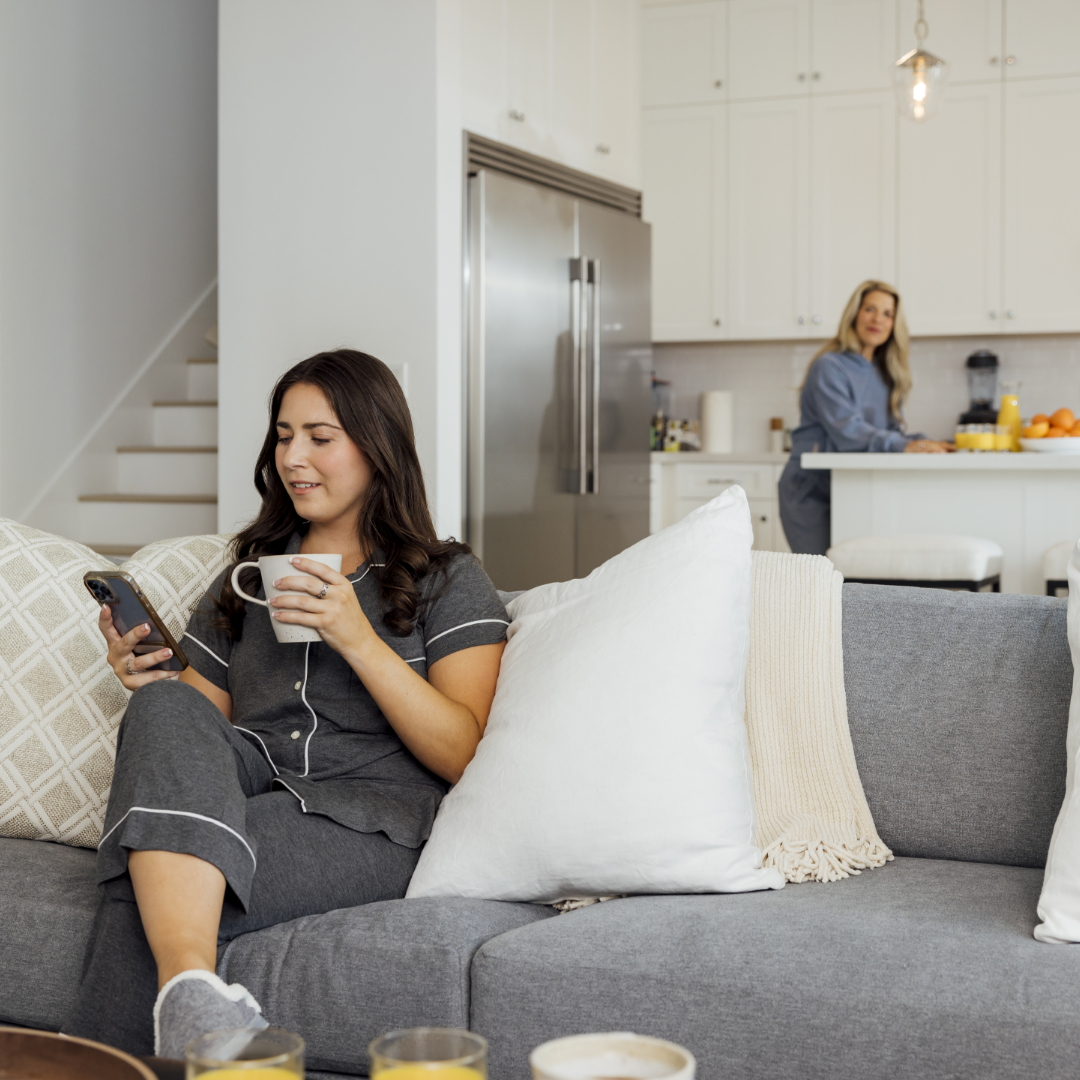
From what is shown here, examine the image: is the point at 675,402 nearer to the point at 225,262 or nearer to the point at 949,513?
the point at 949,513

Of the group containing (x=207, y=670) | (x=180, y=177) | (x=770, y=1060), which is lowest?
(x=770, y=1060)

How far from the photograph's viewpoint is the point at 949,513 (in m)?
3.72

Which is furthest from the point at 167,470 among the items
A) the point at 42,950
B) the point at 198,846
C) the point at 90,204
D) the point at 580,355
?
the point at 198,846

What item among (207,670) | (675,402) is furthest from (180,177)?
(207,670)

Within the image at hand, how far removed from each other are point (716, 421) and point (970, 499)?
2.30 m

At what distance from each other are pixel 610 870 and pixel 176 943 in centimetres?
48

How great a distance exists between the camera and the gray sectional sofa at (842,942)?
1138mm

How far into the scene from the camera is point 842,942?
1214 millimetres

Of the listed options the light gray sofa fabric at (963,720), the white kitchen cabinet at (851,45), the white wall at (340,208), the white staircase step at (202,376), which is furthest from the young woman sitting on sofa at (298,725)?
the white kitchen cabinet at (851,45)

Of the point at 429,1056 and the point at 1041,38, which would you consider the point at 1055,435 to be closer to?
the point at 1041,38

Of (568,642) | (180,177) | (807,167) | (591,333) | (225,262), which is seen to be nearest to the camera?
(568,642)

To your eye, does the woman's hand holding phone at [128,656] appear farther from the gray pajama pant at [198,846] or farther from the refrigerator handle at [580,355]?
the refrigerator handle at [580,355]

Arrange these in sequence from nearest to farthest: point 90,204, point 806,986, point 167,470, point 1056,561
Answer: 1. point 806,986
2. point 1056,561
3. point 90,204
4. point 167,470

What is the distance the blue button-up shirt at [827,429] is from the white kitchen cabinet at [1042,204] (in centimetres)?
130
